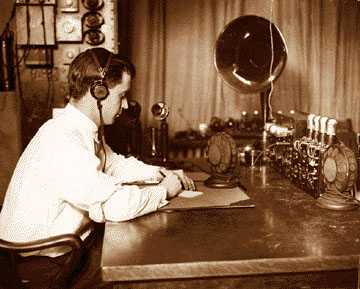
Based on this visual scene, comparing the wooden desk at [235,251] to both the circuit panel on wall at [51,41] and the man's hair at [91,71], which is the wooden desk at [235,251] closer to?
the man's hair at [91,71]

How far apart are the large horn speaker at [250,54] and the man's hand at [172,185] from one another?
0.90 meters

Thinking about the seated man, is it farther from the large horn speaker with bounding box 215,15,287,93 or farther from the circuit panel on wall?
the circuit panel on wall

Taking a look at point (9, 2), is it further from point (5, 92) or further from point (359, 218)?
point (359, 218)

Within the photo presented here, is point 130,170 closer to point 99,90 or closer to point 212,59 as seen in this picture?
point 99,90

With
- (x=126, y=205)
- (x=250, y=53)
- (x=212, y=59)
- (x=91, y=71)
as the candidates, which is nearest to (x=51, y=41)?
(x=212, y=59)

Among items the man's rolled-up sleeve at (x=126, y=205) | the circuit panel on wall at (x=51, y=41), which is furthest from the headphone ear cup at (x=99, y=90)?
the circuit panel on wall at (x=51, y=41)

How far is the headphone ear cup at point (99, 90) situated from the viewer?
2121mm

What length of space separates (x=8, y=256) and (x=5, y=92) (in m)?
2.20

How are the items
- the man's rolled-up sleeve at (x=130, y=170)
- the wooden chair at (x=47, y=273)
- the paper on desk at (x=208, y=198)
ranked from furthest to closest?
1. the man's rolled-up sleeve at (x=130, y=170)
2. the paper on desk at (x=208, y=198)
3. the wooden chair at (x=47, y=273)

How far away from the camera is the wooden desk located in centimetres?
147

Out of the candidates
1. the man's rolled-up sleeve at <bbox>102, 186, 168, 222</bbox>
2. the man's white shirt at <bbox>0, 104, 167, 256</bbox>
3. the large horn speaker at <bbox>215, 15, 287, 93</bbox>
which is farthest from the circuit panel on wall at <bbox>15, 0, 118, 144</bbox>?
the man's rolled-up sleeve at <bbox>102, 186, 168, 222</bbox>

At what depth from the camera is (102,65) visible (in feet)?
7.14

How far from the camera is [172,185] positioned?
2.21 m

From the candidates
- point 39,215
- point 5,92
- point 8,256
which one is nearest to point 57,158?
point 39,215
